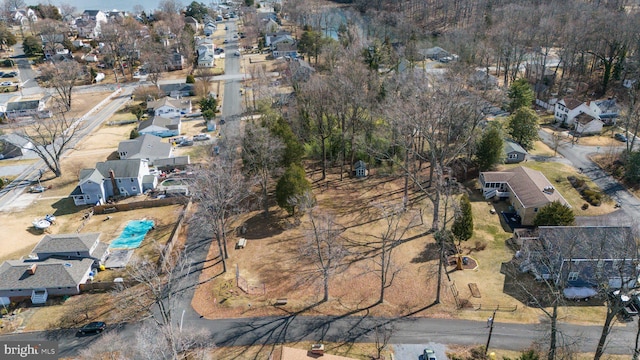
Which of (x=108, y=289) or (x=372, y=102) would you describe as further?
(x=372, y=102)

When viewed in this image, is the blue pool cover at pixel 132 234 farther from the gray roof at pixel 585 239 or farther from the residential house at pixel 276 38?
the residential house at pixel 276 38

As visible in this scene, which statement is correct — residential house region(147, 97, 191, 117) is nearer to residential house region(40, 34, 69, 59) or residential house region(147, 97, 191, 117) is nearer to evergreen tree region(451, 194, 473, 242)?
residential house region(40, 34, 69, 59)

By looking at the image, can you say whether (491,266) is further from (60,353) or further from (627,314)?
(60,353)

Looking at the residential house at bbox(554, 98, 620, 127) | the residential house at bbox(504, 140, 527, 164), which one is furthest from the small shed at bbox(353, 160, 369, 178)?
the residential house at bbox(554, 98, 620, 127)

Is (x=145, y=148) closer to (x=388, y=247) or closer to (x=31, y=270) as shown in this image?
(x=31, y=270)

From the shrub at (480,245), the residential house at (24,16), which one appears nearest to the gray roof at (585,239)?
the shrub at (480,245)

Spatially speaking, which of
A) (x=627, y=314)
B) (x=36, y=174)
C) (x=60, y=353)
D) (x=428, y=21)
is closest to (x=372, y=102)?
(x=627, y=314)

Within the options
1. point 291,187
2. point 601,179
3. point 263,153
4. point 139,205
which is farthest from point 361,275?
point 601,179

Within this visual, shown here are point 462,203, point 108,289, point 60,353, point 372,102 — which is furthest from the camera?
point 372,102
